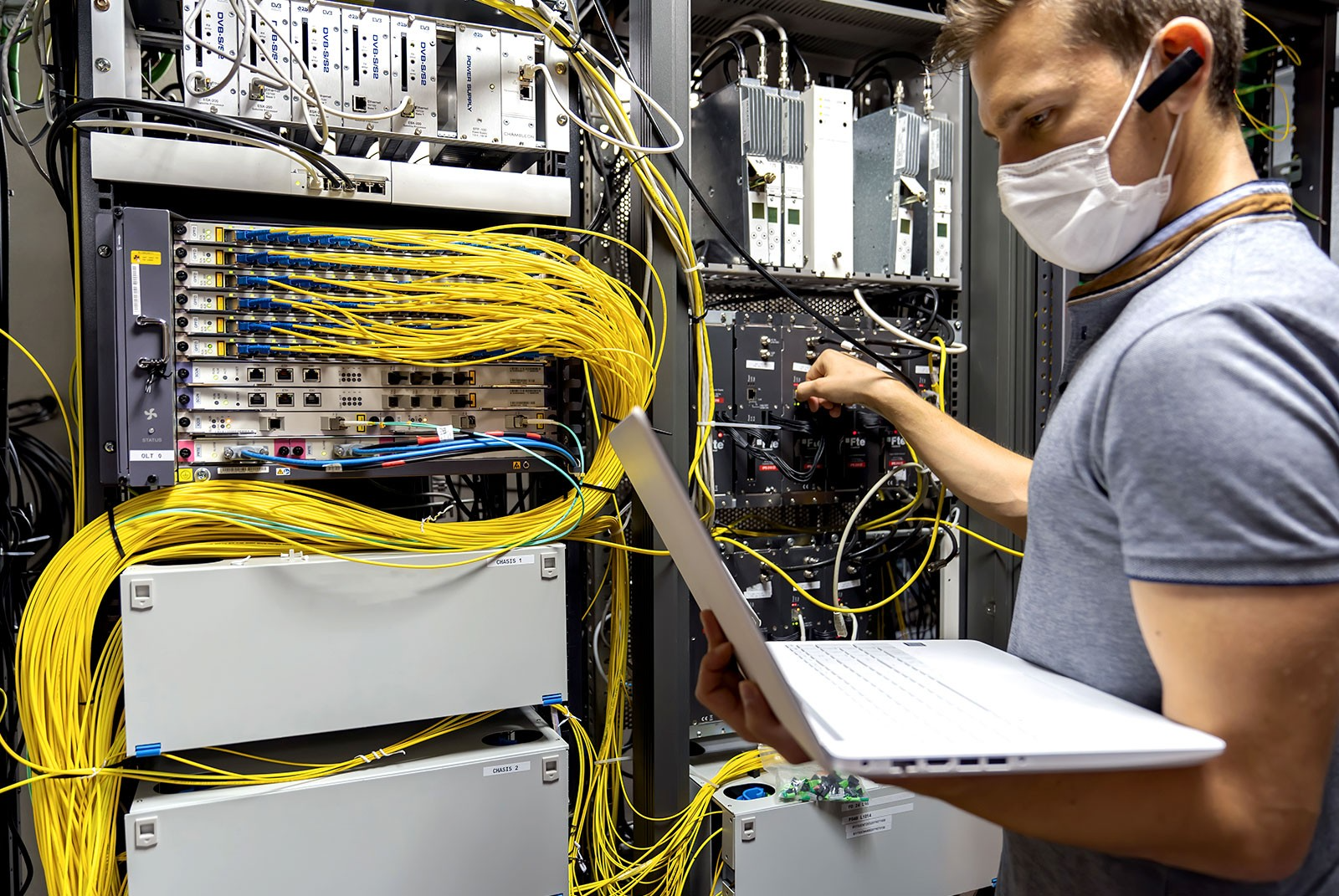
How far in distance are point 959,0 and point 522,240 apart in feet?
2.76

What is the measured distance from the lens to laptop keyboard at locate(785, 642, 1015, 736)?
2.01 feet

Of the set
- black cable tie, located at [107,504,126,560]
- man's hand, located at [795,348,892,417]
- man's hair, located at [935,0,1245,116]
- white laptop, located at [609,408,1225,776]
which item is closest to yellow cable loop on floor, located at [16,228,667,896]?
black cable tie, located at [107,504,126,560]

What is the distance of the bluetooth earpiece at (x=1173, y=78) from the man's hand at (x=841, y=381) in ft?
2.63

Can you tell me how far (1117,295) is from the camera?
74 centimetres

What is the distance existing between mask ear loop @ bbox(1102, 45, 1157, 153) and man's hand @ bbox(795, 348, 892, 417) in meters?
0.77

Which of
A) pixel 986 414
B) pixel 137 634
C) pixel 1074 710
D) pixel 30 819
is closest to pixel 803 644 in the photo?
pixel 1074 710

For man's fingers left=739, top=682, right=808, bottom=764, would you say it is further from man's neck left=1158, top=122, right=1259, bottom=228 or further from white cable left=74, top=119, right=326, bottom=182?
white cable left=74, top=119, right=326, bottom=182

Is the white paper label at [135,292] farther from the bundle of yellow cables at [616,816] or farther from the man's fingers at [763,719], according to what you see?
the man's fingers at [763,719]

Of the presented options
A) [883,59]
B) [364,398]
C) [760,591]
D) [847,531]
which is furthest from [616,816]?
[883,59]

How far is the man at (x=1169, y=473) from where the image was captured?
19.9 inches

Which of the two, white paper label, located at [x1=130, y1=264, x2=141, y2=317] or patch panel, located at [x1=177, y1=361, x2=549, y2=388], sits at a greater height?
white paper label, located at [x1=130, y1=264, x2=141, y2=317]

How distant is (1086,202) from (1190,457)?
331mm

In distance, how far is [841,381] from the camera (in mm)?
1565

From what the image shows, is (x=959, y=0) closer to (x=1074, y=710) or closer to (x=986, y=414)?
(x=1074, y=710)
